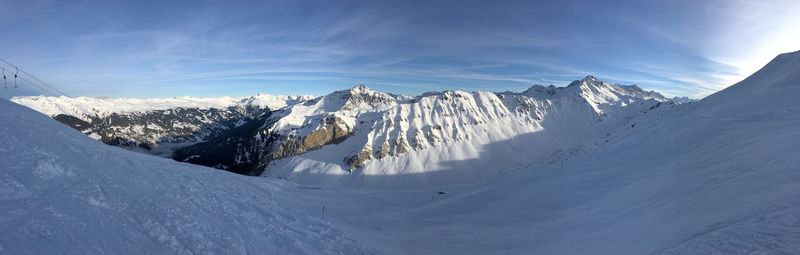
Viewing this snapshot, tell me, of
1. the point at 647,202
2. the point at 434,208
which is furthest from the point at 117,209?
the point at 434,208

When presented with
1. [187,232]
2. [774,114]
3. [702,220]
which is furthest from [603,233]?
[774,114]

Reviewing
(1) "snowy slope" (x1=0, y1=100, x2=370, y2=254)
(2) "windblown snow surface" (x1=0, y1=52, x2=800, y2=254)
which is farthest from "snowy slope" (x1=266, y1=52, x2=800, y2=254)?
(1) "snowy slope" (x1=0, y1=100, x2=370, y2=254)

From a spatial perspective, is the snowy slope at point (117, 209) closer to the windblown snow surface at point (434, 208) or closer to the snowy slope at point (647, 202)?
the windblown snow surface at point (434, 208)

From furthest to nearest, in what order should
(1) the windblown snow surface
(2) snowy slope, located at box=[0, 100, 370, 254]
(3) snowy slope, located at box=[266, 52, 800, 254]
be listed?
(3) snowy slope, located at box=[266, 52, 800, 254], (1) the windblown snow surface, (2) snowy slope, located at box=[0, 100, 370, 254]

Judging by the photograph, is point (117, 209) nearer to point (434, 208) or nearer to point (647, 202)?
point (647, 202)

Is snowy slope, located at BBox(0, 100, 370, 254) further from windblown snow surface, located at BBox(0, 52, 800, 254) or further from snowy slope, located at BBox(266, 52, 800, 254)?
snowy slope, located at BBox(266, 52, 800, 254)

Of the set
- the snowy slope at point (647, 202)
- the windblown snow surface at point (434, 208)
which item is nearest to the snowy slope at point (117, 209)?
the windblown snow surface at point (434, 208)

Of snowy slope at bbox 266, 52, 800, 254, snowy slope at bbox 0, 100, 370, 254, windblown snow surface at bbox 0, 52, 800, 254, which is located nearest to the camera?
snowy slope at bbox 0, 100, 370, 254

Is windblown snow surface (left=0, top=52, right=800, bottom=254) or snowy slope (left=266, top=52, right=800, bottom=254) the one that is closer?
windblown snow surface (left=0, top=52, right=800, bottom=254)
